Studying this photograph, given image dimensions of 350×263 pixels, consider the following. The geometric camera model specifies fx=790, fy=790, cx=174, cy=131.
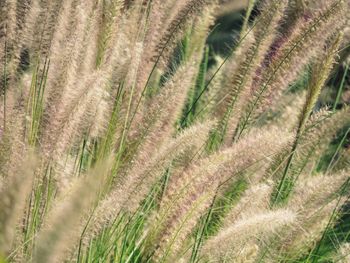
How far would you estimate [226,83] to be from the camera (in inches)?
112

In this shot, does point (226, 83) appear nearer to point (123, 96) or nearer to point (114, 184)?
point (123, 96)

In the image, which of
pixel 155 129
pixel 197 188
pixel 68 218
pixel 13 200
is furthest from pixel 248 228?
pixel 68 218

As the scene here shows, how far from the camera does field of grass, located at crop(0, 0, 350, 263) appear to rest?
83.0 inches

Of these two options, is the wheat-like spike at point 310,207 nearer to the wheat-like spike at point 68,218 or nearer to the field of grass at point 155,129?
the field of grass at point 155,129

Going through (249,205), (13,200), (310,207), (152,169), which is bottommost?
(310,207)

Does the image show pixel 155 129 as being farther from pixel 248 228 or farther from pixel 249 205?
pixel 248 228

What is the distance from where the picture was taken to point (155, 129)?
2459 mm

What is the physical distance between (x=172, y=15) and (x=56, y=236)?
1626mm

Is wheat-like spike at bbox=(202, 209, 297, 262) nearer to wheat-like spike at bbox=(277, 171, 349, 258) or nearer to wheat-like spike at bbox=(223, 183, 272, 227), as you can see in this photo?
wheat-like spike at bbox=(223, 183, 272, 227)

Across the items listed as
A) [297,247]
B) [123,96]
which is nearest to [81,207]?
[123,96]

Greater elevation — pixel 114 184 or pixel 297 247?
pixel 114 184

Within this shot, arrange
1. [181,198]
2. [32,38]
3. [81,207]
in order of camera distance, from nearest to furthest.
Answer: [81,207], [181,198], [32,38]

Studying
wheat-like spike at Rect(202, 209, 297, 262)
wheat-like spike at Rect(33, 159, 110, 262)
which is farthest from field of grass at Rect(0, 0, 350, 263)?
wheat-like spike at Rect(33, 159, 110, 262)

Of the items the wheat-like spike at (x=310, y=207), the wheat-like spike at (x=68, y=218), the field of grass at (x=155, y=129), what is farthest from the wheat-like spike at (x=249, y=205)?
the wheat-like spike at (x=68, y=218)
